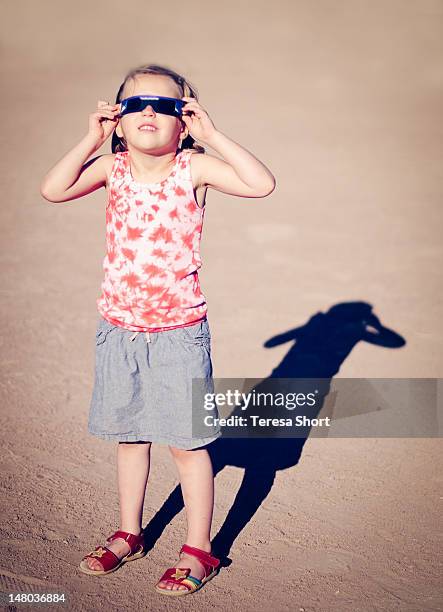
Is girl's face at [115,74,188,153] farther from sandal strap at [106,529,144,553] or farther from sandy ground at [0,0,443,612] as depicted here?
sandy ground at [0,0,443,612]

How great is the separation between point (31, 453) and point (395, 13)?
13615 millimetres

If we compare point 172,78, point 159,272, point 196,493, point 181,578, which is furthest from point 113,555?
point 172,78

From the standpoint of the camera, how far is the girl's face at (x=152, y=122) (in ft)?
8.71

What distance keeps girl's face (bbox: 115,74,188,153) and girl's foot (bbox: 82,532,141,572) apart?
1.43 meters

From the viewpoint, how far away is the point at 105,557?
285 cm

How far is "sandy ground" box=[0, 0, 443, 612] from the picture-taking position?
297cm

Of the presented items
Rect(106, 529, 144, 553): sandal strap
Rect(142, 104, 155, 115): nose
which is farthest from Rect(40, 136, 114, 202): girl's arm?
Rect(106, 529, 144, 553): sandal strap

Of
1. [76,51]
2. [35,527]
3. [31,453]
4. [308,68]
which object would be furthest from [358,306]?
[76,51]

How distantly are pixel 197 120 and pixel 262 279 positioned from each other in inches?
139

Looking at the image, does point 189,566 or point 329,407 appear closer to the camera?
point 189,566

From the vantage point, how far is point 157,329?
2.72 meters

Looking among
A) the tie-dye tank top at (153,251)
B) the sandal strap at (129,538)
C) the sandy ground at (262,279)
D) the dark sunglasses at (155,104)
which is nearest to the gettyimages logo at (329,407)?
the sandy ground at (262,279)

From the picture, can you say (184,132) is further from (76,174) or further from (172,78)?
(76,174)

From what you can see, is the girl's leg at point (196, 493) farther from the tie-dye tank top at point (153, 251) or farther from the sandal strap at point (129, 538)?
the tie-dye tank top at point (153, 251)
